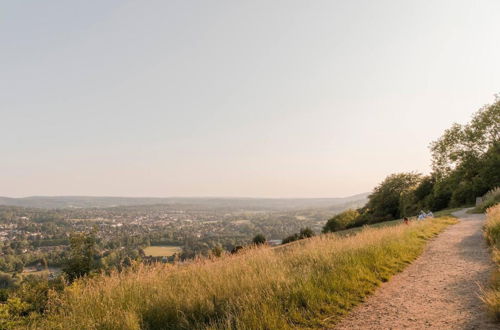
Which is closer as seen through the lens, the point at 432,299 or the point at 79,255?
the point at 432,299

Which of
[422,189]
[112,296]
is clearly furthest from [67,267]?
[422,189]

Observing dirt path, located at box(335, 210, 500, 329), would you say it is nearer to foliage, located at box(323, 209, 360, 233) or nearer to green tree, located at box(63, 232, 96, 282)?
green tree, located at box(63, 232, 96, 282)

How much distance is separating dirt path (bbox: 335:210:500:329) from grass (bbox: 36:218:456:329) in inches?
13.2

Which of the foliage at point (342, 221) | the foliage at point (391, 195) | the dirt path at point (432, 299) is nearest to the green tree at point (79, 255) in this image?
the dirt path at point (432, 299)

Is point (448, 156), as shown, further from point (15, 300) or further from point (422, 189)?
point (15, 300)

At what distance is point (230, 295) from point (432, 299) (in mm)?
3797

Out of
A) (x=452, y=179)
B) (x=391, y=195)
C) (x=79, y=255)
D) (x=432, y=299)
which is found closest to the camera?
(x=432, y=299)

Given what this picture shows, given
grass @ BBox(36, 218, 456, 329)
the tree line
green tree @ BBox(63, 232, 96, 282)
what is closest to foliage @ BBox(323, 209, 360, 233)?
the tree line

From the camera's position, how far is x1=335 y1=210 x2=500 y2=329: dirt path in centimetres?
472

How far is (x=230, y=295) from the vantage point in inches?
236

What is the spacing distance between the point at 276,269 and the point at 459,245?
830 centimetres

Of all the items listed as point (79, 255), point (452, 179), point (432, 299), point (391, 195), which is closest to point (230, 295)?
point (432, 299)

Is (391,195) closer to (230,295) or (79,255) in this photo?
(79,255)

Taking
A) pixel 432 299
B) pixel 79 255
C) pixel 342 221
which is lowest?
pixel 342 221
